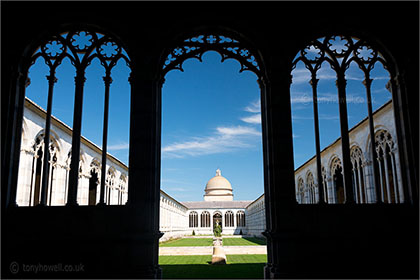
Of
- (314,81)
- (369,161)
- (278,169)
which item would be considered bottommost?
(278,169)

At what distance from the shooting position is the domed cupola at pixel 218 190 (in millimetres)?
74250

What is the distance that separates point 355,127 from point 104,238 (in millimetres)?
14803

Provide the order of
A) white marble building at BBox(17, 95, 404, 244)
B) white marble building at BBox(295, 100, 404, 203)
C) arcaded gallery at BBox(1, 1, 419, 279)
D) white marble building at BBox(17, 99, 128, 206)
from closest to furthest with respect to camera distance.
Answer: arcaded gallery at BBox(1, 1, 419, 279), white marble building at BBox(17, 99, 128, 206), white marble building at BBox(17, 95, 404, 244), white marble building at BBox(295, 100, 404, 203)

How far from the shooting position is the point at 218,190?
75.1 metres

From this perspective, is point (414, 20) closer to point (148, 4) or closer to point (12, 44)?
point (148, 4)

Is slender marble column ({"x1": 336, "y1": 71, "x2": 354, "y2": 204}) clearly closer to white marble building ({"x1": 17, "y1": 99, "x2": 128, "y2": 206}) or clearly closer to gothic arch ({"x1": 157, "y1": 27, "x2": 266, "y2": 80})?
gothic arch ({"x1": 157, "y1": 27, "x2": 266, "y2": 80})

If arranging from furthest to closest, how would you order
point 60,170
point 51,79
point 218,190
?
point 218,190, point 60,170, point 51,79

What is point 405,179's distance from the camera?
688cm

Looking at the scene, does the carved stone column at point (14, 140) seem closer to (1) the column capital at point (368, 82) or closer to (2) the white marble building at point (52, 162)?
(2) the white marble building at point (52, 162)

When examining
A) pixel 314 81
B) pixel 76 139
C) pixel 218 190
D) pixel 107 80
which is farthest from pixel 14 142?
pixel 218 190

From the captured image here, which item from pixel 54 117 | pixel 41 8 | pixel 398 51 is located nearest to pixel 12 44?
pixel 41 8

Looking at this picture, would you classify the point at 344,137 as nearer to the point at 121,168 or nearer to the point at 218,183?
the point at 121,168

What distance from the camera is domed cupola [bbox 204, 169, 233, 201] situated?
74250 mm

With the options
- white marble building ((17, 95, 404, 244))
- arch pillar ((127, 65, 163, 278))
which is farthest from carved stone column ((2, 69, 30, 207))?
white marble building ((17, 95, 404, 244))
